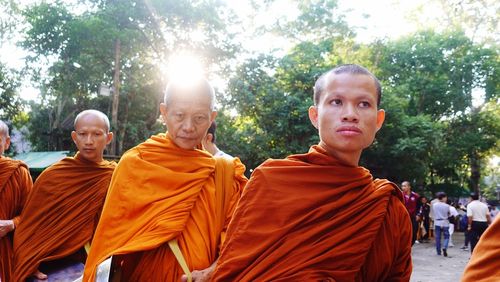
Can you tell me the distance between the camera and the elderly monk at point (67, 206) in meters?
3.44

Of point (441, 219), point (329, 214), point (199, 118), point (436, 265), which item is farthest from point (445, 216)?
point (329, 214)

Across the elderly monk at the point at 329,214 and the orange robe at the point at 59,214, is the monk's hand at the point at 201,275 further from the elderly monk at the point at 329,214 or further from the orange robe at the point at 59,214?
the orange robe at the point at 59,214

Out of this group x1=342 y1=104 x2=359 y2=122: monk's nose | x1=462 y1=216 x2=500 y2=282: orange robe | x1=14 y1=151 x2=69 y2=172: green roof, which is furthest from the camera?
x1=14 y1=151 x2=69 y2=172: green roof

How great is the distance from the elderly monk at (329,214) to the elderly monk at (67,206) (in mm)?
2107

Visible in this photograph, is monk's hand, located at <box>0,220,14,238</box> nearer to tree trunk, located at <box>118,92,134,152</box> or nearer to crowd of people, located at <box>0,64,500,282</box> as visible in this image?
crowd of people, located at <box>0,64,500,282</box>

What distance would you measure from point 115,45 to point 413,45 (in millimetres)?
14649

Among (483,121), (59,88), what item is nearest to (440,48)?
(483,121)

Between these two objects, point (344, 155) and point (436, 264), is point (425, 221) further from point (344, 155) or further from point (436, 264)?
point (344, 155)

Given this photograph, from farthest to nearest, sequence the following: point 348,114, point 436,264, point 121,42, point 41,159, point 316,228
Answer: point 41,159 < point 121,42 < point 436,264 < point 348,114 < point 316,228

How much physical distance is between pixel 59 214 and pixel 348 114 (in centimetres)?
263

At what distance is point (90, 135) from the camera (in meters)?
3.59

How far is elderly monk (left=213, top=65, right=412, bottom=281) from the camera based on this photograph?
1691 millimetres

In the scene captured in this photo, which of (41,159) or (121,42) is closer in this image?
(121,42)

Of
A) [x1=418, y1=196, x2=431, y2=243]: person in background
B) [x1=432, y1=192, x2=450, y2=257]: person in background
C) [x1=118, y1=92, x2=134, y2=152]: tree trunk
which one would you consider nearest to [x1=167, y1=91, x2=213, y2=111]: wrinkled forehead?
[x1=432, y1=192, x2=450, y2=257]: person in background
